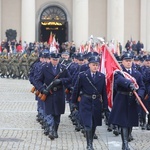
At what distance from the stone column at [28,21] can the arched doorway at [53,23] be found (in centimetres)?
257

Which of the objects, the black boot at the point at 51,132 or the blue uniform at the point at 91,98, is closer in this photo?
the blue uniform at the point at 91,98

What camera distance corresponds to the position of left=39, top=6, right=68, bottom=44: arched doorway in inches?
1788

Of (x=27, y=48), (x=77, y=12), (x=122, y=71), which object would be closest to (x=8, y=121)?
(x=122, y=71)

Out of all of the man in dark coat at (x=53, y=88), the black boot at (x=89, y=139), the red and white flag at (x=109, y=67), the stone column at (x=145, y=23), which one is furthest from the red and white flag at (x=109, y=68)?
the stone column at (x=145, y=23)

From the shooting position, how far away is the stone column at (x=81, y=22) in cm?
4281

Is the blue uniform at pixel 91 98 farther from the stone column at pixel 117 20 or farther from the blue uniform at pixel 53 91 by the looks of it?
the stone column at pixel 117 20

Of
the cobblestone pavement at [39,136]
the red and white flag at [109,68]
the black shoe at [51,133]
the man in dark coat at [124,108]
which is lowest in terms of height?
the cobblestone pavement at [39,136]

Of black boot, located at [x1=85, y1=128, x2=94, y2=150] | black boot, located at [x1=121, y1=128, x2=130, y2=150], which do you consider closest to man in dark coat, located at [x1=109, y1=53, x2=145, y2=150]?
black boot, located at [x1=121, y1=128, x2=130, y2=150]

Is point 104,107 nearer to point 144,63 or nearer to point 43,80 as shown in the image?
point 43,80

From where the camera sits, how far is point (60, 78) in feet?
42.7

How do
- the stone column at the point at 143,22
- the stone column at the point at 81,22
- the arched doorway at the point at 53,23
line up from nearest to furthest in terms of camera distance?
the stone column at the point at 81,22 → the stone column at the point at 143,22 → the arched doorway at the point at 53,23

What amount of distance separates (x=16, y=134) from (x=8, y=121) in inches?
80.9

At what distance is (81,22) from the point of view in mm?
42875

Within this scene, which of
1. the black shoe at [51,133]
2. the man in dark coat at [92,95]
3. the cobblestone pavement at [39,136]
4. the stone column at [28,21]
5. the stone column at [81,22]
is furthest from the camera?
the stone column at [81,22]
